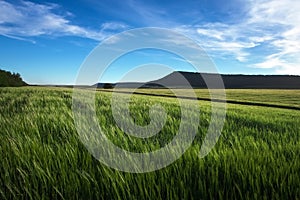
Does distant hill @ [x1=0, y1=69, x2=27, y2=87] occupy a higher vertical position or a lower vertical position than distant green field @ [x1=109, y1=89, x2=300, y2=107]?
higher

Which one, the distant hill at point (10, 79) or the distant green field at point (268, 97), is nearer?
the distant green field at point (268, 97)

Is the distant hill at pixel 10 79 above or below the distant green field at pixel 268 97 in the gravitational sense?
above

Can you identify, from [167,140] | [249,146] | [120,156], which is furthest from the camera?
[167,140]

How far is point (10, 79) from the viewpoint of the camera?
197 feet

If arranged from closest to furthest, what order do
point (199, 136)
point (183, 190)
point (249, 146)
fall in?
point (183, 190) < point (249, 146) < point (199, 136)

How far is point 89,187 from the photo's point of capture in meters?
1.79

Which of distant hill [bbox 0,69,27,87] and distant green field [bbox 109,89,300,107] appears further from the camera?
distant hill [bbox 0,69,27,87]

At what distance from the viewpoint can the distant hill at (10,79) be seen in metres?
57.0

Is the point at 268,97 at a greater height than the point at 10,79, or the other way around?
the point at 10,79

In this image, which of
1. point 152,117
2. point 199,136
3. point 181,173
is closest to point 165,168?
point 181,173

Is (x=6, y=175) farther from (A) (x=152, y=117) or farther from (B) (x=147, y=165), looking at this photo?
(A) (x=152, y=117)

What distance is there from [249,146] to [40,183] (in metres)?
2.00

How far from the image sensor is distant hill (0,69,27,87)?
5700 cm

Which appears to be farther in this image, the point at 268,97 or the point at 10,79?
the point at 10,79
